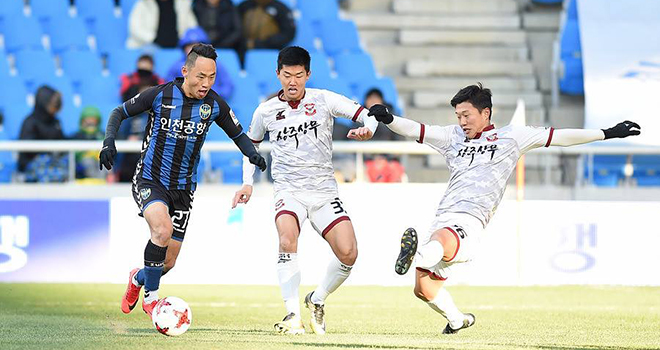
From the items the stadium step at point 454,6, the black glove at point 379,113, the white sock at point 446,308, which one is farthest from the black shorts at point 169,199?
the stadium step at point 454,6

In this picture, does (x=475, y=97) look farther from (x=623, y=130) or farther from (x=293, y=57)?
(x=293, y=57)

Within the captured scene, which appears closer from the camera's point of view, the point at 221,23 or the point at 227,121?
the point at 227,121

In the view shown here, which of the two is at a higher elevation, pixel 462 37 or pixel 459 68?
pixel 462 37

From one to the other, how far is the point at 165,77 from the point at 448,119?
3807 millimetres

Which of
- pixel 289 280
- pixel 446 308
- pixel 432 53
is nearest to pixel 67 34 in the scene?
pixel 432 53

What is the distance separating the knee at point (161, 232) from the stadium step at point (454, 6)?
10.7 m

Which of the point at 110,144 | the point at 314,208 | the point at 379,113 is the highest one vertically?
the point at 379,113

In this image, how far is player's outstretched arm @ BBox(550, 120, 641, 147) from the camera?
329 inches

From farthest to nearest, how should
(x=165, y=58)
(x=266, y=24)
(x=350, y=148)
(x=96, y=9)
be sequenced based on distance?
(x=96, y=9) < (x=266, y=24) < (x=165, y=58) < (x=350, y=148)

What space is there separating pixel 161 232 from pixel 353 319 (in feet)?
6.91

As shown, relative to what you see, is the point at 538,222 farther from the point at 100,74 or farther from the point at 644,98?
the point at 100,74

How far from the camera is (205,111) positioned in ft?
29.1

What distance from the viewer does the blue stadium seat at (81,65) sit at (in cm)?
1694

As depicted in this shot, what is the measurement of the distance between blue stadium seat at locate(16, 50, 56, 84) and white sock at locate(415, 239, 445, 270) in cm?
957
